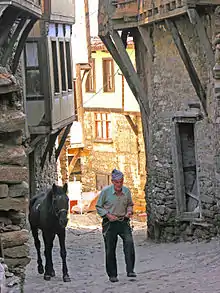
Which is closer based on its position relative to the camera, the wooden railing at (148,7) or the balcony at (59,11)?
the wooden railing at (148,7)

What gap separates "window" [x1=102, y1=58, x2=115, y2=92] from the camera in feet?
104

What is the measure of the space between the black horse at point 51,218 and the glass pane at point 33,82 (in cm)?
747

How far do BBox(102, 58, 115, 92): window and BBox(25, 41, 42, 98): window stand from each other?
13992mm

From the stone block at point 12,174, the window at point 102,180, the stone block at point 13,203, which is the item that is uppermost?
the stone block at point 12,174

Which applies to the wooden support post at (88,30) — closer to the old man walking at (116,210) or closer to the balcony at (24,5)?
the balcony at (24,5)

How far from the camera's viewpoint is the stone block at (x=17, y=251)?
21.9 feet

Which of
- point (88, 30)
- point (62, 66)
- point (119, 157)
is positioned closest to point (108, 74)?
point (88, 30)

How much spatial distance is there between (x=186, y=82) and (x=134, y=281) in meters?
5.61

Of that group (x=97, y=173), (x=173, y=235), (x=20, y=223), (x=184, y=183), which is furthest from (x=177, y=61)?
(x=97, y=173)

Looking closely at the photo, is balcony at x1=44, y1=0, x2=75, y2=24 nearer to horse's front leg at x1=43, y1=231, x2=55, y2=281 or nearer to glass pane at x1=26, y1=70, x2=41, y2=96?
glass pane at x1=26, y1=70, x2=41, y2=96

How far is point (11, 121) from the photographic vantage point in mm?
6297

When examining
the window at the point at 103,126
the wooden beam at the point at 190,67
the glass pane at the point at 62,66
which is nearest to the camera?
the wooden beam at the point at 190,67

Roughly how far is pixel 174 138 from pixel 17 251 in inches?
318

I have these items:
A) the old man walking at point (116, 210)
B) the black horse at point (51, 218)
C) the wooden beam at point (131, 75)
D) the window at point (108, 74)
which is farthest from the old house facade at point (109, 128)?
the old man walking at point (116, 210)
